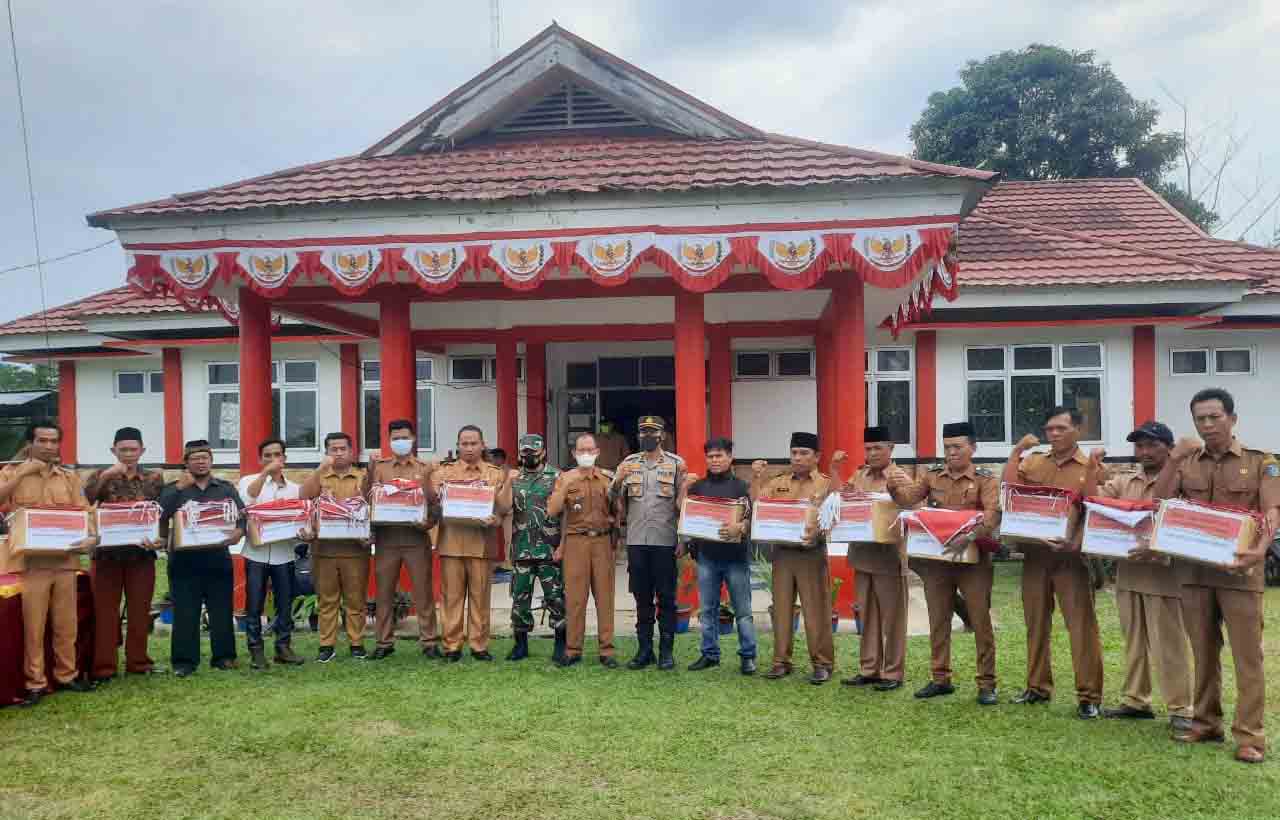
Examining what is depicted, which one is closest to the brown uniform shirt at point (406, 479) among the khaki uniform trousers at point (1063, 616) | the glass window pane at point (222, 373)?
the khaki uniform trousers at point (1063, 616)

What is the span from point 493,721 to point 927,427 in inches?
354

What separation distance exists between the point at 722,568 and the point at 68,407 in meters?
12.9

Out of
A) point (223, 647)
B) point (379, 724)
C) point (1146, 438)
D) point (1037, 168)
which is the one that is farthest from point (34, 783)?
point (1037, 168)

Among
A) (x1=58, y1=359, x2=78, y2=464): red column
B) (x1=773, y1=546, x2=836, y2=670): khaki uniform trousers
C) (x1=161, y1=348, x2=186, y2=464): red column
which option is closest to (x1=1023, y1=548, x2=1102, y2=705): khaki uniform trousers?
(x1=773, y1=546, x2=836, y2=670): khaki uniform trousers

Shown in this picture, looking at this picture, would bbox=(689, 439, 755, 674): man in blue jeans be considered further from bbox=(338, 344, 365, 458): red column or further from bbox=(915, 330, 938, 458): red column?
bbox=(338, 344, 365, 458): red column

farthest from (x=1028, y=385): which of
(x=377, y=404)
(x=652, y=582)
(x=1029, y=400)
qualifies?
(x=377, y=404)

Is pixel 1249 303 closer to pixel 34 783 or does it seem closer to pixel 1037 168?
pixel 1037 168

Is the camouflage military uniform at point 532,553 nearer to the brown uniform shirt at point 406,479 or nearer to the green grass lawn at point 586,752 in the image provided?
the green grass lawn at point 586,752

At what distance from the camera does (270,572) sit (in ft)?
21.4

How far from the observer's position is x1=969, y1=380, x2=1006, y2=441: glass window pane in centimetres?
1255

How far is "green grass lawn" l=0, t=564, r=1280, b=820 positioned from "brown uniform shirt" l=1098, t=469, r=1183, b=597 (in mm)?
772

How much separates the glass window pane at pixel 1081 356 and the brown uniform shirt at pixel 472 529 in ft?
29.7

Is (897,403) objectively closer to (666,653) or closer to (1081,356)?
(1081,356)

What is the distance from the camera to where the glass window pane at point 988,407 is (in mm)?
12555
